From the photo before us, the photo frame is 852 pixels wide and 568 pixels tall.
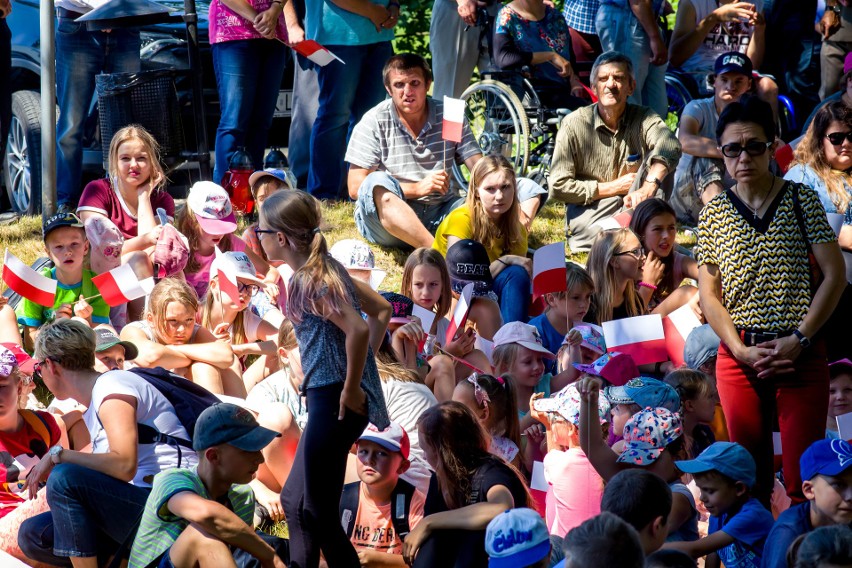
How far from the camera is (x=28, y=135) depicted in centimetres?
888

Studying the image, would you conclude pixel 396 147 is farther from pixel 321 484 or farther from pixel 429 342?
pixel 321 484

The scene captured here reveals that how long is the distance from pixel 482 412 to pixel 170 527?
1.49 m

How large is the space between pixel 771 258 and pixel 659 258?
243 cm

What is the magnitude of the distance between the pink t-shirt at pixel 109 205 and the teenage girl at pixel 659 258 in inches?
111

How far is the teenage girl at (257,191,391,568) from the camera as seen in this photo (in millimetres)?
4301

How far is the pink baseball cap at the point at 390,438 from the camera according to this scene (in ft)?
15.8

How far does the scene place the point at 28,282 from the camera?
→ 21.0 feet

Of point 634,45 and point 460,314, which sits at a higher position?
point 634,45

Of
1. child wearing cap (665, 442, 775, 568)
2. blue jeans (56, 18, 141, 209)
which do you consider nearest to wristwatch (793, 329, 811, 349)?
child wearing cap (665, 442, 775, 568)

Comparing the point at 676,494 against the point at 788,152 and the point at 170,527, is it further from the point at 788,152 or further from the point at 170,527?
the point at 788,152

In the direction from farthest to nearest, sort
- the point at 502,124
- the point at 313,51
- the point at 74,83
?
the point at 502,124 → the point at 74,83 → the point at 313,51

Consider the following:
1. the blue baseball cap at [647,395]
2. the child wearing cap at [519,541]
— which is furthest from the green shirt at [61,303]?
the child wearing cap at [519,541]

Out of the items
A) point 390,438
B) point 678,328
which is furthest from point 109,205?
point 678,328

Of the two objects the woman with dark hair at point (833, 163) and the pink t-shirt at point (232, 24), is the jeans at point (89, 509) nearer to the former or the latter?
the woman with dark hair at point (833, 163)
